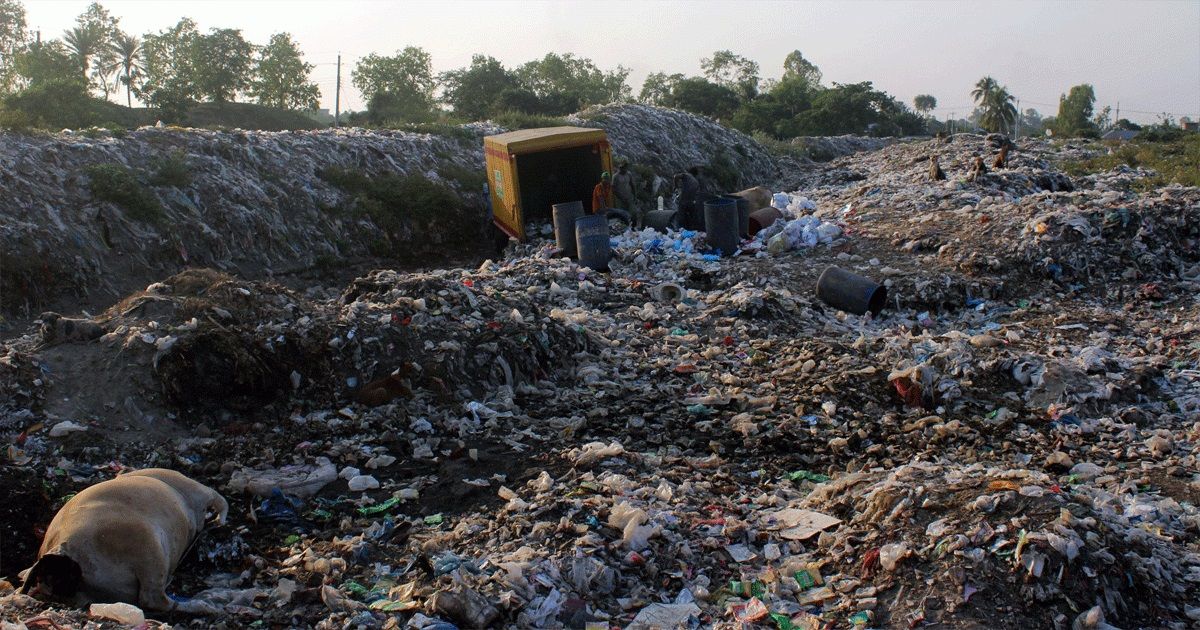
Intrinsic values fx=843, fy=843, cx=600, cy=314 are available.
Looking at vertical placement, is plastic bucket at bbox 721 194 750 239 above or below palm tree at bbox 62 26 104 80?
below

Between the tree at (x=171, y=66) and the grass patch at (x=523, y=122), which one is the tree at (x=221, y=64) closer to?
the tree at (x=171, y=66)

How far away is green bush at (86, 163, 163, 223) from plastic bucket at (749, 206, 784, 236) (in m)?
7.31

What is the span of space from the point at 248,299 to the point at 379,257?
5.68 metres

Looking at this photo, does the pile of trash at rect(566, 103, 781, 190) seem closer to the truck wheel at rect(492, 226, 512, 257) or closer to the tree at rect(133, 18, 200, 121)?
the truck wheel at rect(492, 226, 512, 257)

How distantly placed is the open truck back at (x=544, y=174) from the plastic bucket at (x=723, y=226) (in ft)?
6.53

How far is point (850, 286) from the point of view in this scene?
7977 millimetres

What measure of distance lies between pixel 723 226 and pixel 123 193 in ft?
23.2

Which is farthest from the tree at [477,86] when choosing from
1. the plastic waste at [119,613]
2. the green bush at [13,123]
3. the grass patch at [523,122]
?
the plastic waste at [119,613]

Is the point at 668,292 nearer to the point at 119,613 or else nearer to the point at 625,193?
the point at 625,193

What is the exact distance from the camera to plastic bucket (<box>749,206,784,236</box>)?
437 inches

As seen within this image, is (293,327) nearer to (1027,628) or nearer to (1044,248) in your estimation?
(1027,628)

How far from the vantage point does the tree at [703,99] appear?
34.0 m

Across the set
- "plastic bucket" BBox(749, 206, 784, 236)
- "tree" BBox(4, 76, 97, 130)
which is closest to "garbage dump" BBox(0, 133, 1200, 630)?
"plastic bucket" BBox(749, 206, 784, 236)

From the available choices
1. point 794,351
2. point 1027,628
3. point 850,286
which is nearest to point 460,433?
point 794,351
